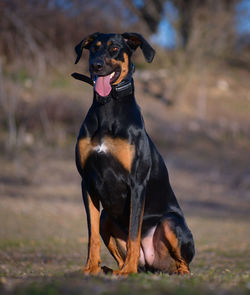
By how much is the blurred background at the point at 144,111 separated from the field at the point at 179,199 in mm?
51

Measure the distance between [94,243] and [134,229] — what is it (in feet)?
1.41

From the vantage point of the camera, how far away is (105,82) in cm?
489

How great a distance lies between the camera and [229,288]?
11.1 ft

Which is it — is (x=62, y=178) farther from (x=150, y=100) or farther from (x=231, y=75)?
(x=231, y=75)

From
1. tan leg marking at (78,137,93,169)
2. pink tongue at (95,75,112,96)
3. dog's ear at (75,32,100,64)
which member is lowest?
tan leg marking at (78,137,93,169)

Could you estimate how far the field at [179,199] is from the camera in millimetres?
3623

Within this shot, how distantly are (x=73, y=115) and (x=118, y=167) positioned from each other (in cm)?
1901

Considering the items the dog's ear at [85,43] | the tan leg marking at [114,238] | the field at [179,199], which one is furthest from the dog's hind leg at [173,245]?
the dog's ear at [85,43]

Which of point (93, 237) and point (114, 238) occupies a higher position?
point (93, 237)

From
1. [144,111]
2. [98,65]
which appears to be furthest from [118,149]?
[144,111]

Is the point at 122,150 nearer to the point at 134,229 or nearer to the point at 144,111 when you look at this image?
the point at 134,229

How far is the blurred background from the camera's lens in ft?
→ 35.3

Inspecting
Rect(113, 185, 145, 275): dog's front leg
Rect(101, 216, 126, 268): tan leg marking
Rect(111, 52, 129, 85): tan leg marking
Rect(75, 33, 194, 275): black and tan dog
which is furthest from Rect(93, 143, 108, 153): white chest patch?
Rect(101, 216, 126, 268): tan leg marking

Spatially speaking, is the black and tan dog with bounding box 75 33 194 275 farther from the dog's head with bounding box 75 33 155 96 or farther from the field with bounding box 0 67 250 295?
the field with bounding box 0 67 250 295
